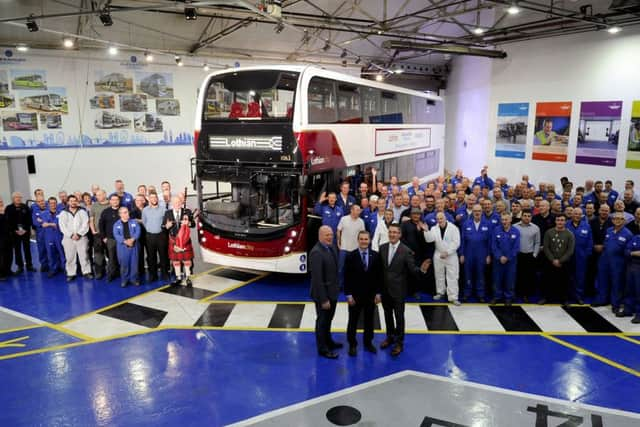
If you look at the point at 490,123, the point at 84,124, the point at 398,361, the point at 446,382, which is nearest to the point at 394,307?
the point at 398,361

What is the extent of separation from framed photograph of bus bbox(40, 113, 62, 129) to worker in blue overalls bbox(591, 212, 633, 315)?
15.0m

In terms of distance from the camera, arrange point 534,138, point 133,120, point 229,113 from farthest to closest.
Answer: point 534,138 < point 133,120 < point 229,113

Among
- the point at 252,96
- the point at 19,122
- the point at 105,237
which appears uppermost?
the point at 252,96

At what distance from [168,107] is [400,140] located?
872 centimetres

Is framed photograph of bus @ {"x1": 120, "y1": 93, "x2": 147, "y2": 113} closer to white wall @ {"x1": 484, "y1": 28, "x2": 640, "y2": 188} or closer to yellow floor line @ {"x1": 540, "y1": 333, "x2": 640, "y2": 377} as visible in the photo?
white wall @ {"x1": 484, "y1": 28, "x2": 640, "y2": 188}

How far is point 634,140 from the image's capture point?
13.6 m

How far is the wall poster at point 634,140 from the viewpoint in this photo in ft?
44.4

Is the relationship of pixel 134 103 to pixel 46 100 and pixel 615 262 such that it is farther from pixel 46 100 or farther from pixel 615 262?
pixel 615 262

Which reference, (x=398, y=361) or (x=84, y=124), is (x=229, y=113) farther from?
(x=84, y=124)

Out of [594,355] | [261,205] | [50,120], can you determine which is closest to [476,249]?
[594,355]

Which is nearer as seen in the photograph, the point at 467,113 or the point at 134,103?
the point at 134,103

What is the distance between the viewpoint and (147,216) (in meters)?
8.81

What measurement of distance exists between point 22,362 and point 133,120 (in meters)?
11.2

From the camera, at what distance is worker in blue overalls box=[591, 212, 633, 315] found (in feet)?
24.7
